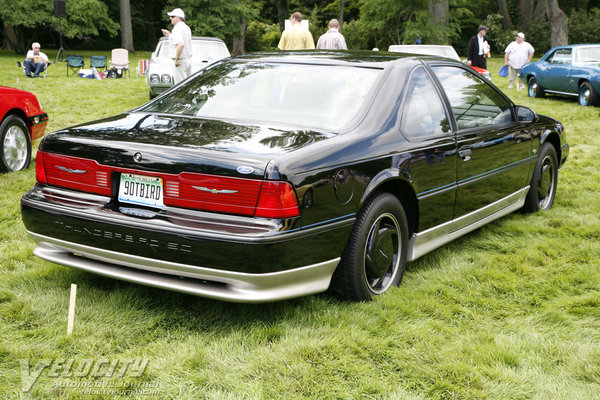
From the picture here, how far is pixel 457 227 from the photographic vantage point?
4629 mm

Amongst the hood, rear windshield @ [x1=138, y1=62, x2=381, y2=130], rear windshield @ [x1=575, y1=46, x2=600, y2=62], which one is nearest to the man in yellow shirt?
rear windshield @ [x1=575, y1=46, x2=600, y2=62]

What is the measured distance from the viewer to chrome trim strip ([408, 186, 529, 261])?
165 inches

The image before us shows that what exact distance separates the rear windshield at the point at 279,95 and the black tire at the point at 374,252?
0.53 meters

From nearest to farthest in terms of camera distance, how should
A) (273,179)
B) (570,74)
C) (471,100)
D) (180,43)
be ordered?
(273,179), (471,100), (180,43), (570,74)

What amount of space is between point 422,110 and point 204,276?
75.6 inches

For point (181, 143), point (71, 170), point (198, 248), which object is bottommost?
point (198, 248)

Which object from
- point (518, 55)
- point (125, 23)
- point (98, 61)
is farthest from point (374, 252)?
point (125, 23)

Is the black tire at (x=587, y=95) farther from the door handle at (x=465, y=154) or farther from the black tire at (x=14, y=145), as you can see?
the black tire at (x=14, y=145)

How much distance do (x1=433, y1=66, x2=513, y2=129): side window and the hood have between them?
1517 millimetres

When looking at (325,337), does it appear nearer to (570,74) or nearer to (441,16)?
(570,74)

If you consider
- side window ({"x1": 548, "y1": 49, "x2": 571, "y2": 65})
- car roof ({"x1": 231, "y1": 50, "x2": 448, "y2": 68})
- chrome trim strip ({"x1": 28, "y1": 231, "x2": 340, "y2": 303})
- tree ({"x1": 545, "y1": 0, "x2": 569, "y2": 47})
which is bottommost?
chrome trim strip ({"x1": 28, "y1": 231, "x2": 340, "y2": 303})

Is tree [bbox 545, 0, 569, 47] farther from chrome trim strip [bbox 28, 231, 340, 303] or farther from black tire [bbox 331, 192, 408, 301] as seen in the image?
chrome trim strip [bbox 28, 231, 340, 303]
